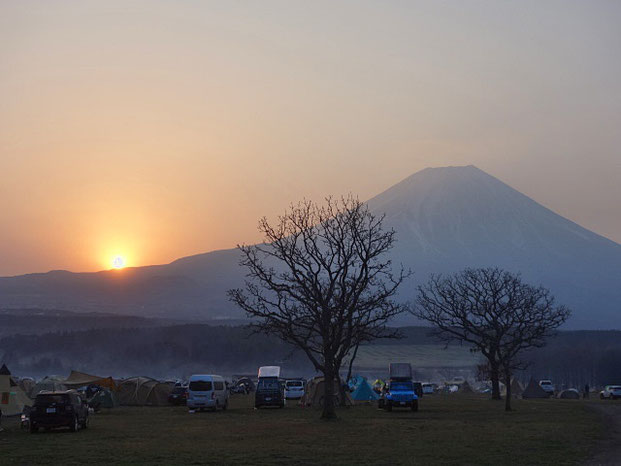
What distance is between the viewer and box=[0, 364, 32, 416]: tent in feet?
160

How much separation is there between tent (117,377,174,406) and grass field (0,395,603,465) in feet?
72.7

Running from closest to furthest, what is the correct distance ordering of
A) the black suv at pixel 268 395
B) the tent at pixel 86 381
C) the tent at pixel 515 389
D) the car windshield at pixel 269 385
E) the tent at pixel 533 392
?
the black suv at pixel 268 395 → the car windshield at pixel 269 385 → the tent at pixel 86 381 → the tent at pixel 533 392 → the tent at pixel 515 389

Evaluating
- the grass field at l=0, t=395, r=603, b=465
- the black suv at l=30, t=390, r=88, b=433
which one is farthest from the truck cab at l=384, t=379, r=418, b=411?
the black suv at l=30, t=390, r=88, b=433

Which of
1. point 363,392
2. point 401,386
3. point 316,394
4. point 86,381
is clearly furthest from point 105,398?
point 363,392

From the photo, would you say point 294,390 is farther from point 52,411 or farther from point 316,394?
point 52,411

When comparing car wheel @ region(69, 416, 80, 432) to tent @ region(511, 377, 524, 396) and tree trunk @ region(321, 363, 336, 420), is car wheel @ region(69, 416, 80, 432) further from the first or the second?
tent @ region(511, 377, 524, 396)

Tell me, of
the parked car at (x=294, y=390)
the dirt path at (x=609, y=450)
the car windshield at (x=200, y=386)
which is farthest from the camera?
the parked car at (x=294, y=390)

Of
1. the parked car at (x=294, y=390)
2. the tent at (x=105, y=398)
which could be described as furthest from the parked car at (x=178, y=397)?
the parked car at (x=294, y=390)

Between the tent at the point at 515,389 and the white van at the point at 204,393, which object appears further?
the tent at the point at 515,389

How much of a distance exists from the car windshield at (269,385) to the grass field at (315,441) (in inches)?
462

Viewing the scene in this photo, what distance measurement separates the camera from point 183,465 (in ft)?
77.0

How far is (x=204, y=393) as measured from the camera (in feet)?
173

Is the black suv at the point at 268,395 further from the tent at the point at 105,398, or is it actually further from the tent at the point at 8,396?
the tent at the point at 8,396

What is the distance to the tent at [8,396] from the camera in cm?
4888
